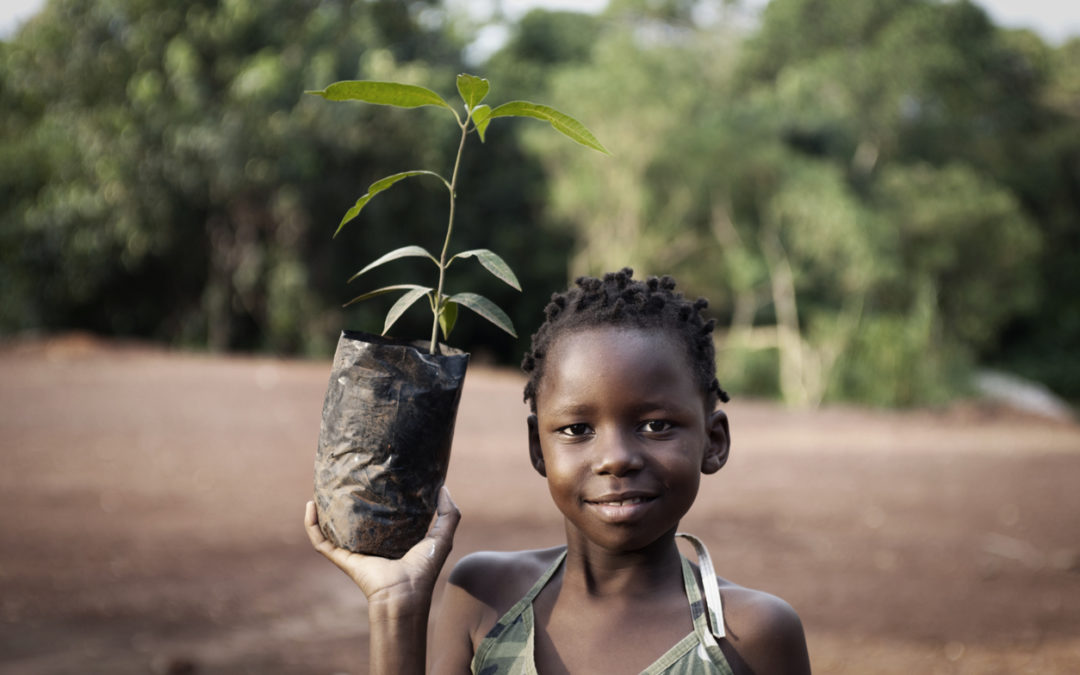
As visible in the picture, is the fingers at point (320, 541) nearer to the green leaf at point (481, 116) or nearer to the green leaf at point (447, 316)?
the green leaf at point (447, 316)

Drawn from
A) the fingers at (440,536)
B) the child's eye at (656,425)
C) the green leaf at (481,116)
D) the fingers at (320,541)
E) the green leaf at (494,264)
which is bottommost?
the fingers at (320,541)

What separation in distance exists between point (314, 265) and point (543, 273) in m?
5.31

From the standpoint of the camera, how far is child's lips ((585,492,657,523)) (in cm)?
162

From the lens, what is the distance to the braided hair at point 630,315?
171 centimetres

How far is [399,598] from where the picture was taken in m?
1.63

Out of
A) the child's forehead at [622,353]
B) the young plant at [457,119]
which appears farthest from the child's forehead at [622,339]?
the young plant at [457,119]

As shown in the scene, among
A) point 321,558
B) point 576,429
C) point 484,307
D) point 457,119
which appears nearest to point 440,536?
point 576,429

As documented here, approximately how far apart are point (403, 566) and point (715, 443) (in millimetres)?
590

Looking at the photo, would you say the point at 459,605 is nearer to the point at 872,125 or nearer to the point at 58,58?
the point at 58,58

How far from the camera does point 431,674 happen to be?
1.82 m

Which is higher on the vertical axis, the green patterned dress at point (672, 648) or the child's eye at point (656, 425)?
the child's eye at point (656, 425)

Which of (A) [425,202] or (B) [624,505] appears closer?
(B) [624,505]

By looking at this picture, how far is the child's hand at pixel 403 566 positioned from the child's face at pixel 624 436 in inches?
8.7

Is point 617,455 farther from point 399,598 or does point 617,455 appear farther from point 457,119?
point 457,119
